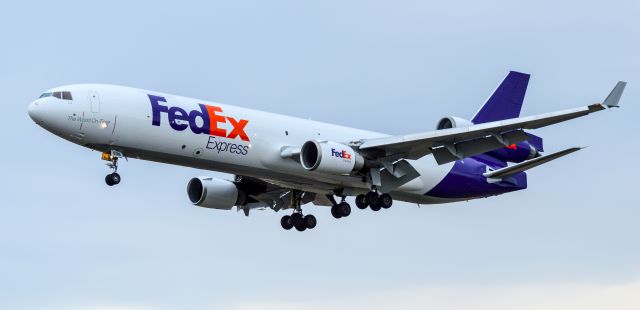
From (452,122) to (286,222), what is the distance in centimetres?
909

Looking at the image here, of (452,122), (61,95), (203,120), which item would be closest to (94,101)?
(61,95)

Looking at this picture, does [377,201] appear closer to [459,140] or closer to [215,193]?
[459,140]

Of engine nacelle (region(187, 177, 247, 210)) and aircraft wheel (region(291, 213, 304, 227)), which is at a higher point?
engine nacelle (region(187, 177, 247, 210))

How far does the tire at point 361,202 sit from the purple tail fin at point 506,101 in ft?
26.6

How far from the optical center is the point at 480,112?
6194 cm

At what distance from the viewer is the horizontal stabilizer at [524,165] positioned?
53.9 metres

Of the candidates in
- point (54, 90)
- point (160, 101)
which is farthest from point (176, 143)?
point (54, 90)

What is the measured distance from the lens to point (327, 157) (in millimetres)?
53344

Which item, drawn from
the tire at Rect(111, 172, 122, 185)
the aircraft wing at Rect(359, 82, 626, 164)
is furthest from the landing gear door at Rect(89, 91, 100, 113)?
the aircraft wing at Rect(359, 82, 626, 164)

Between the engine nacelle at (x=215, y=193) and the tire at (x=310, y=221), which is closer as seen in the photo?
the engine nacelle at (x=215, y=193)

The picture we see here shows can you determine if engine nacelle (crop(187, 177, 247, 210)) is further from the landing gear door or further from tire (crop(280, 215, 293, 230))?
the landing gear door

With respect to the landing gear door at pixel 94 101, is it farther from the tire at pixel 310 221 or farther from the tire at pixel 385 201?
the tire at pixel 310 221

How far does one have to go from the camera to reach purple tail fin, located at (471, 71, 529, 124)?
62.0 m

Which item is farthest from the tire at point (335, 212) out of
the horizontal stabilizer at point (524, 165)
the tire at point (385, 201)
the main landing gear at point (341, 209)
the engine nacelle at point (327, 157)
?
the horizontal stabilizer at point (524, 165)
